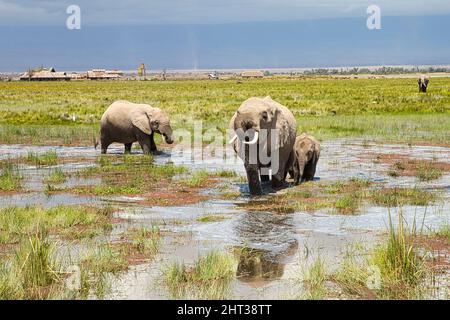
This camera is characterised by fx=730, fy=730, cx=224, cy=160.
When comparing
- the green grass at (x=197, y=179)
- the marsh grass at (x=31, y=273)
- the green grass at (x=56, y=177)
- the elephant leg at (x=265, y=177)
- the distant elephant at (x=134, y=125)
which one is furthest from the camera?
the distant elephant at (x=134, y=125)

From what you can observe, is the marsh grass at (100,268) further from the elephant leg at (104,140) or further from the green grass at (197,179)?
the elephant leg at (104,140)

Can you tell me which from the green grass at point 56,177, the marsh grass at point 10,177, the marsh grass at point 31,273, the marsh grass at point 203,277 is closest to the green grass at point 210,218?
the marsh grass at point 203,277

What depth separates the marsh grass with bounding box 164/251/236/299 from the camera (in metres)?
6.71

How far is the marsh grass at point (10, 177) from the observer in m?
13.8

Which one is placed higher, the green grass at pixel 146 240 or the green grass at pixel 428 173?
the green grass at pixel 146 240

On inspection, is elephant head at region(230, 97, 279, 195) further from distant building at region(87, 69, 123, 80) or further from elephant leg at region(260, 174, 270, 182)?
distant building at region(87, 69, 123, 80)

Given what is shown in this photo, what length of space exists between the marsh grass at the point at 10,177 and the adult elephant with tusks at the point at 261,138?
4.36 m

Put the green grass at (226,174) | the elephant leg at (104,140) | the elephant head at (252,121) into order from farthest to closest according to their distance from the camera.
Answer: the elephant leg at (104,140), the green grass at (226,174), the elephant head at (252,121)

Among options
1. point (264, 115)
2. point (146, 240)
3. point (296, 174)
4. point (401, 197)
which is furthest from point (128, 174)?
point (146, 240)

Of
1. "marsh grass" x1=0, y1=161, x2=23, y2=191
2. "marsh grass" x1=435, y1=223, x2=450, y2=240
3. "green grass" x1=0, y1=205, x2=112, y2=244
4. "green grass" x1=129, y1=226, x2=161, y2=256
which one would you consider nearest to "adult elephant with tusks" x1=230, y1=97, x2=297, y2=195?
"green grass" x1=0, y1=205, x2=112, y2=244

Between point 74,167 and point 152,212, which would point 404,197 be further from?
point 74,167
